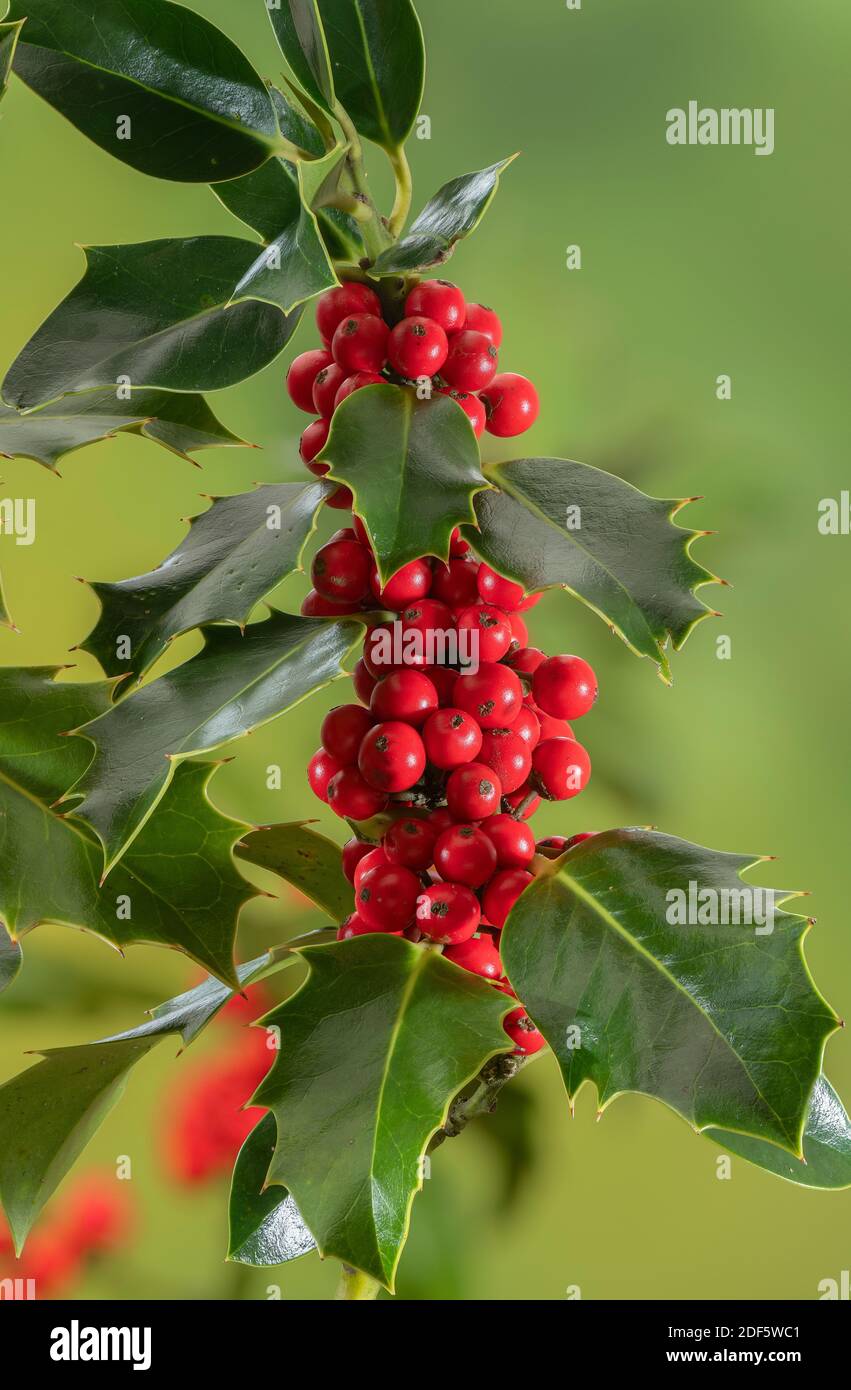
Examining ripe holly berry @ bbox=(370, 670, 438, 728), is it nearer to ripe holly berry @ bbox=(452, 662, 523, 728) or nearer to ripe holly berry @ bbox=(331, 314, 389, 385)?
ripe holly berry @ bbox=(452, 662, 523, 728)

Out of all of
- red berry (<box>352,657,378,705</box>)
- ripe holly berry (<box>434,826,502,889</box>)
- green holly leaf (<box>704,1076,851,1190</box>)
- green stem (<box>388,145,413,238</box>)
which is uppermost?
green stem (<box>388,145,413,238</box>)

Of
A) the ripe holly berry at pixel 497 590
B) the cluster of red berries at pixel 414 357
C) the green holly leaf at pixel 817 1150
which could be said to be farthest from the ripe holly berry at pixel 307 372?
the green holly leaf at pixel 817 1150

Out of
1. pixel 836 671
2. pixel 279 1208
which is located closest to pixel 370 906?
pixel 279 1208

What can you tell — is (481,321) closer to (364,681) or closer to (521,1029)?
(364,681)

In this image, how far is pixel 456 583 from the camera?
1.56 ft

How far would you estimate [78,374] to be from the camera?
0.45 meters

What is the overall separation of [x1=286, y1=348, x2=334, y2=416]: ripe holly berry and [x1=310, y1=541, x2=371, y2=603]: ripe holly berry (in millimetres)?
67

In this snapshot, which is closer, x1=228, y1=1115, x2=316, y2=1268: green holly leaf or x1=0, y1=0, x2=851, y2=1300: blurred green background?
x1=228, y1=1115, x2=316, y2=1268: green holly leaf

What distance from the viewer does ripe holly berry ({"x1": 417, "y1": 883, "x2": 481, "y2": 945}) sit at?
444 mm

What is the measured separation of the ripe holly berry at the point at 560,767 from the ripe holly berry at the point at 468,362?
0.46 ft

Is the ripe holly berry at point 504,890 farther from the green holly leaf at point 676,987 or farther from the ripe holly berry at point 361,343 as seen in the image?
the ripe holly berry at point 361,343

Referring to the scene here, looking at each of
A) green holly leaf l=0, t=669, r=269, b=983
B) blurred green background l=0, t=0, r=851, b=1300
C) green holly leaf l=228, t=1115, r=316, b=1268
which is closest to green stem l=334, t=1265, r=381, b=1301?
green holly leaf l=228, t=1115, r=316, b=1268

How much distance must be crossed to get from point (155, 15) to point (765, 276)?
0.75m
